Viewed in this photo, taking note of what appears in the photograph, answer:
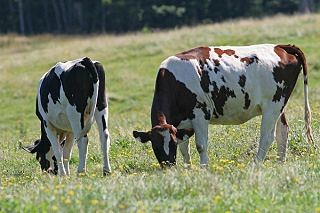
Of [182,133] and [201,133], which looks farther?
[201,133]

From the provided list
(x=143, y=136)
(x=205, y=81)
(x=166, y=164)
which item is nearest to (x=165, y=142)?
(x=166, y=164)

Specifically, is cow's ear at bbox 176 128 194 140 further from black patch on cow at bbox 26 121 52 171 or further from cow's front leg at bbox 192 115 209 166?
black patch on cow at bbox 26 121 52 171

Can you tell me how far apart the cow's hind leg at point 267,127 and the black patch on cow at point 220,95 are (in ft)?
2.10

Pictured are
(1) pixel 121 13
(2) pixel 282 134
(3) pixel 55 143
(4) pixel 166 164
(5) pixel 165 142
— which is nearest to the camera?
(4) pixel 166 164

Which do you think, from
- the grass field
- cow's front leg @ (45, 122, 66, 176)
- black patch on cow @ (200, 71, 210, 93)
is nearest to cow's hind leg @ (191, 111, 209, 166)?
the grass field

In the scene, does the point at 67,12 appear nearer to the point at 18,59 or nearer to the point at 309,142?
the point at 18,59

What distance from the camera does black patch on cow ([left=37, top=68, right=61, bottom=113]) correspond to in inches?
504

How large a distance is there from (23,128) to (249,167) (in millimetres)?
16330

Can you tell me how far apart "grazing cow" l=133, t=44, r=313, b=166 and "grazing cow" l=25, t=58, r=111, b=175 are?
1.09 meters

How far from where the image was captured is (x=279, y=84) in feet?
40.9

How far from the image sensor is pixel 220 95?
39.9ft

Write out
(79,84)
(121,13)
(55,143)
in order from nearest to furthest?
1. (79,84)
2. (55,143)
3. (121,13)

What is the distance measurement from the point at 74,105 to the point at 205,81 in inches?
85.3

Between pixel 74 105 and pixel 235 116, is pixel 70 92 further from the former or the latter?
pixel 235 116
